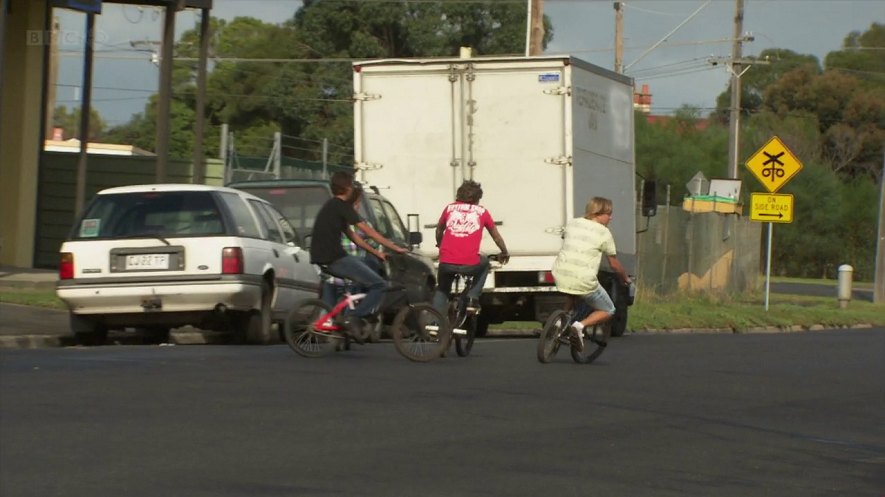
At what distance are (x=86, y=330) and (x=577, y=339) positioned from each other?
4.68 m

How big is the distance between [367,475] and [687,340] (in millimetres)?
12581

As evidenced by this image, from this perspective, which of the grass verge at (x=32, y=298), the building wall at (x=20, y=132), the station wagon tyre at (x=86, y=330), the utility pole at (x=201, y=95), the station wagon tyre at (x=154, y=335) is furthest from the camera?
the building wall at (x=20, y=132)

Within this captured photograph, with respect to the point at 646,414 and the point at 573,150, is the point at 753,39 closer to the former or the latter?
the point at 573,150

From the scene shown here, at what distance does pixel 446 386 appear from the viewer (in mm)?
11781

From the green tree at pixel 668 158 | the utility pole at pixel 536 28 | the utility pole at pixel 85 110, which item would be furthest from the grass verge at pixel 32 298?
the green tree at pixel 668 158

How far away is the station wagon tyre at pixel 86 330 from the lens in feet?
51.0

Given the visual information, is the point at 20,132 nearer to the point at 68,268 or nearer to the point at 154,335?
the point at 154,335

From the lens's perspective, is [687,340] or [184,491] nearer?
[184,491]

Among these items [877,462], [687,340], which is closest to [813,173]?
[687,340]

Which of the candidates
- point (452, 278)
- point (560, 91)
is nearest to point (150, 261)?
point (452, 278)

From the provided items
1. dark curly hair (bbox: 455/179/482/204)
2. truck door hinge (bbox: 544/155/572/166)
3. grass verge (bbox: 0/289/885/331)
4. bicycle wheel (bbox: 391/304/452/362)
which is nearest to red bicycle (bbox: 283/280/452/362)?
bicycle wheel (bbox: 391/304/452/362)

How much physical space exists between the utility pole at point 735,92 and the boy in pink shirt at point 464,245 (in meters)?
30.8

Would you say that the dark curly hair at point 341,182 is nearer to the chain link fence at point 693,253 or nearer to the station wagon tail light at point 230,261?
the station wagon tail light at point 230,261

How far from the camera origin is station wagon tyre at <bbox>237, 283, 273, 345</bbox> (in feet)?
52.6
